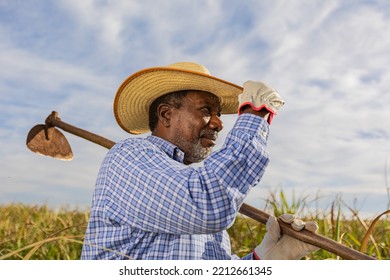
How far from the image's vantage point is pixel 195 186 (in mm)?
2549

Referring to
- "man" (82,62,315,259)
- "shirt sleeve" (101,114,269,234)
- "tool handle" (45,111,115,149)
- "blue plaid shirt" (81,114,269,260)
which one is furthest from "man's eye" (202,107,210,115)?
"tool handle" (45,111,115,149)

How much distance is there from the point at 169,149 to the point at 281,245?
0.97 meters

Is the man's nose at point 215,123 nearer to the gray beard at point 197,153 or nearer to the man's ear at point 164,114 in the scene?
the gray beard at point 197,153

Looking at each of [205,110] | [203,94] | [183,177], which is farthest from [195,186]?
[203,94]

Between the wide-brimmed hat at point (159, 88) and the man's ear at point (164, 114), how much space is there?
0.13 m

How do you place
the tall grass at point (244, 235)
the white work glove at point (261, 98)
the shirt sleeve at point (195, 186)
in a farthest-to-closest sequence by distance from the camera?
the tall grass at point (244, 235) → the white work glove at point (261, 98) → the shirt sleeve at point (195, 186)

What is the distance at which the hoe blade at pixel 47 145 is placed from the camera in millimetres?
5268

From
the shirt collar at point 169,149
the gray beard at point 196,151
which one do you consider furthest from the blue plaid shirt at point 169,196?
the gray beard at point 196,151

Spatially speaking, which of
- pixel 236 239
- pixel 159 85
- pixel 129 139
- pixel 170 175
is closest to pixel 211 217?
pixel 170 175

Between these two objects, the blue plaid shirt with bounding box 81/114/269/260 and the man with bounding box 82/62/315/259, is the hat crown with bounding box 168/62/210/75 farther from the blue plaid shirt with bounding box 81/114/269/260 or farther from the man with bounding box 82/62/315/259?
the blue plaid shirt with bounding box 81/114/269/260

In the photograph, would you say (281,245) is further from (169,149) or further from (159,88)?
(159,88)

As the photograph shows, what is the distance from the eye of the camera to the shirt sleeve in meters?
2.53

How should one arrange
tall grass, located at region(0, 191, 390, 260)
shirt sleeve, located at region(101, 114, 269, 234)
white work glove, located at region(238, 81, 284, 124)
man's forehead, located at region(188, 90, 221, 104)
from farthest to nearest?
tall grass, located at region(0, 191, 390, 260) → man's forehead, located at region(188, 90, 221, 104) → white work glove, located at region(238, 81, 284, 124) → shirt sleeve, located at region(101, 114, 269, 234)
